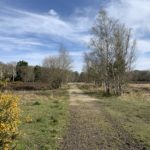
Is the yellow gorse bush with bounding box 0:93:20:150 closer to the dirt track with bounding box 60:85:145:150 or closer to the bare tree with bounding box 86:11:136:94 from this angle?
the dirt track with bounding box 60:85:145:150

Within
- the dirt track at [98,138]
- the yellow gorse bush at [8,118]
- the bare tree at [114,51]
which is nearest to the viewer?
the yellow gorse bush at [8,118]

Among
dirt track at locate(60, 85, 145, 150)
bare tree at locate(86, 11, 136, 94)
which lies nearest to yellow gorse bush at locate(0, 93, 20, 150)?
dirt track at locate(60, 85, 145, 150)

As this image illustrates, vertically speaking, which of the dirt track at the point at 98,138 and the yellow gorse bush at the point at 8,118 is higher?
the yellow gorse bush at the point at 8,118

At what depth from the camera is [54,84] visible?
68.2 meters

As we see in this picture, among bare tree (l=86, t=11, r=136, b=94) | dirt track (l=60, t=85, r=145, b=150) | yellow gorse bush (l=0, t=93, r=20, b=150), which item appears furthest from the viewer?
bare tree (l=86, t=11, r=136, b=94)

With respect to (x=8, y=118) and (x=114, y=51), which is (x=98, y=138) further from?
(x=114, y=51)

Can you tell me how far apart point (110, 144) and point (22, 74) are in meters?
87.4

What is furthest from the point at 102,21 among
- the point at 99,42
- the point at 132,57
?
the point at 132,57

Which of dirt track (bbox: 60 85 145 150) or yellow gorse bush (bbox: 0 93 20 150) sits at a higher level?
yellow gorse bush (bbox: 0 93 20 150)

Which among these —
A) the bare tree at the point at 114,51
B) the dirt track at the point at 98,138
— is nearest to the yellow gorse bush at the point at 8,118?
the dirt track at the point at 98,138

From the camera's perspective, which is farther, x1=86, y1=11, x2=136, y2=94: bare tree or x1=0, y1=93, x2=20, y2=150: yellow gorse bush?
x1=86, y1=11, x2=136, y2=94: bare tree

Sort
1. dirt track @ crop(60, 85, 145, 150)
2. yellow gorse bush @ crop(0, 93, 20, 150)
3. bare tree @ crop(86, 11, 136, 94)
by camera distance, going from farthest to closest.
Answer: bare tree @ crop(86, 11, 136, 94) < dirt track @ crop(60, 85, 145, 150) < yellow gorse bush @ crop(0, 93, 20, 150)

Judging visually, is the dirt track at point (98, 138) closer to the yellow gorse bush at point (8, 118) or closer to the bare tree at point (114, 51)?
the yellow gorse bush at point (8, 118)

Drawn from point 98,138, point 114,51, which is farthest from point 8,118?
point 114,51
